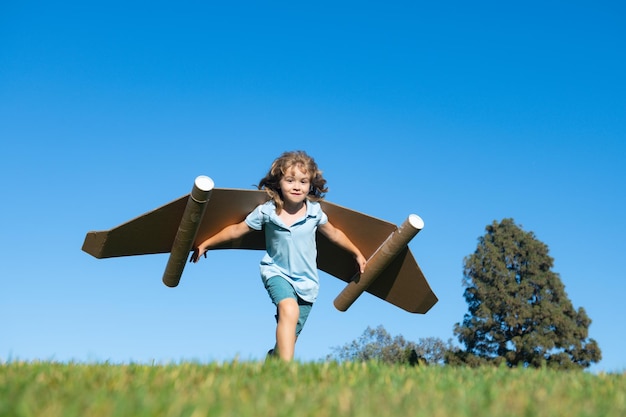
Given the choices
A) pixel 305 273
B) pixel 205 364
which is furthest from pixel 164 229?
pixel 205 364

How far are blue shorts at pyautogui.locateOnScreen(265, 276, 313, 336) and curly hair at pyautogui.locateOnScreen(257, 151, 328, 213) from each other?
0.71 meters

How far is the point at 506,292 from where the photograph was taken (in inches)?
1088

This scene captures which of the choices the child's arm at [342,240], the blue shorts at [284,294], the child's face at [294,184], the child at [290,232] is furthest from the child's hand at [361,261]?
the child's face at [294,184]

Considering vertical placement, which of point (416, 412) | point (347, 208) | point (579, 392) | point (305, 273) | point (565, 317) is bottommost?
point (416, 412)

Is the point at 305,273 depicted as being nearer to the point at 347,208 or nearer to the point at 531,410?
the point at 347,208

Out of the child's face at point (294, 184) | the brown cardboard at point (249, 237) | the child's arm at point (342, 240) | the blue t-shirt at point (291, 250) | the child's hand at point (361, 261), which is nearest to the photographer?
the blue t-shirt at point (291, 250)

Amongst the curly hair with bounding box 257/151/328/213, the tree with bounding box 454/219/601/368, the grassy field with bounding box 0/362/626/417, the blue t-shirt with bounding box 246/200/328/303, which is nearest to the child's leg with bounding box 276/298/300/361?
the blue t-shirt with bounding box 246/200/328/303

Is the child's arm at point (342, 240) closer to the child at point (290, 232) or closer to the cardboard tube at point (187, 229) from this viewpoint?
the child at point (290, 232)

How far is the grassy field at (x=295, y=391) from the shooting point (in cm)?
248

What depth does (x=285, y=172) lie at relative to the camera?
6.39 m

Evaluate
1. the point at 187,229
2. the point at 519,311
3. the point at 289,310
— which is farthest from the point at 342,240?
the point at 519,311

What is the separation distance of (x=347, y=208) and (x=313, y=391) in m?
3.90

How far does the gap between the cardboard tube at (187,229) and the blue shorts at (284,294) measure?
0.90 metres

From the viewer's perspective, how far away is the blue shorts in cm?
598
